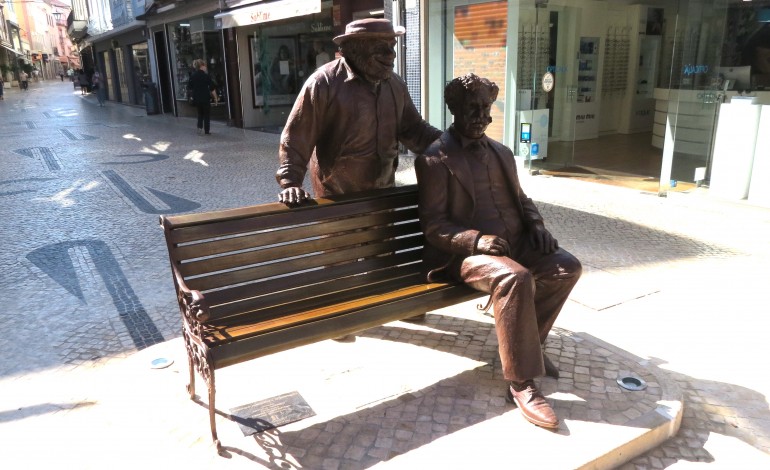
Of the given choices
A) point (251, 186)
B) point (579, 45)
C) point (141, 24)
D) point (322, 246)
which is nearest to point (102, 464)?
point (322, 246)

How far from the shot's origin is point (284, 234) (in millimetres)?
3111

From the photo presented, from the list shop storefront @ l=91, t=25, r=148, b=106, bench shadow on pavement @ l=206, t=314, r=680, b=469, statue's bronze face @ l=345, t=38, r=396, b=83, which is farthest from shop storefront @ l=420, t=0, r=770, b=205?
shop storefront @ l=91, t=25, r=148, b=106

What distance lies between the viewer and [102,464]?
2617 millimetres

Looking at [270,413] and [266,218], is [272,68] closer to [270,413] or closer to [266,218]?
[266,218]

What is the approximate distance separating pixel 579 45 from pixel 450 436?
10.5 m

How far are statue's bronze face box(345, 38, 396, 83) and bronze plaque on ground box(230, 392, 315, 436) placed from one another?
174cm

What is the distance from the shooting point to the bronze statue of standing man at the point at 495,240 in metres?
2.74

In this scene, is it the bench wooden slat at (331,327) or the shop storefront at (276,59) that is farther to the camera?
the shop storefront at (276,59)

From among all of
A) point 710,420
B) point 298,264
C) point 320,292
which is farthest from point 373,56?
point 710,420

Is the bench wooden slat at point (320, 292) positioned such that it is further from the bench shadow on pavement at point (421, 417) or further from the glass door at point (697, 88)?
the glass door at point (697, 88)

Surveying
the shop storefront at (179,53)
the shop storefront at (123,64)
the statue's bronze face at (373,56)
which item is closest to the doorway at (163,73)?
the shop storefront at (179,53)

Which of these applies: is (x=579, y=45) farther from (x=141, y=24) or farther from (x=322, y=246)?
(x=141, y=24)

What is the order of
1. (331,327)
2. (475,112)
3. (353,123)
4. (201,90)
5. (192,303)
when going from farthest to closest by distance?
(201,90), (353,123), (475,112), (331,327), (192,303)

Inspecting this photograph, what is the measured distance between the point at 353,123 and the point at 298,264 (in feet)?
2.80
